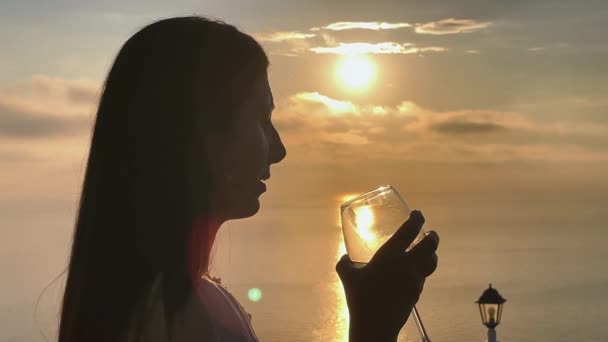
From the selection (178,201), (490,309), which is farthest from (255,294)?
(178,201)

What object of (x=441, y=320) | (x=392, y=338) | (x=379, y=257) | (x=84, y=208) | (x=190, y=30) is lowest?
(x=441, y=320)

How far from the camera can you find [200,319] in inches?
85.7

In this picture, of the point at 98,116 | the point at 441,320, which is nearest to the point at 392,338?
the point at 98,116

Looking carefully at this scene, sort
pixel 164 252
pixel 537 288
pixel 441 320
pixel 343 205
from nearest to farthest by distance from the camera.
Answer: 1. pixel 164 252
2. pixel 343 205
3. pixel 441 320
4. pixel 537 288

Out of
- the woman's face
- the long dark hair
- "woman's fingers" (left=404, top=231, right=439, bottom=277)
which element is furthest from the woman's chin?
"woman's fingers" (left=404, top=231, right=439, bottom=277)

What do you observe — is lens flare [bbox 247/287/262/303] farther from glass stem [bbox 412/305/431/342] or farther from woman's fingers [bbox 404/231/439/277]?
woman's fingers [bbox 404/231/439/277]

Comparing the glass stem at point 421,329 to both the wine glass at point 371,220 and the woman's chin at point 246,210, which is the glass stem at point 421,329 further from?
the woman's chin at point 246,210

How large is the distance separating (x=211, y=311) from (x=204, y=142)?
39 cm

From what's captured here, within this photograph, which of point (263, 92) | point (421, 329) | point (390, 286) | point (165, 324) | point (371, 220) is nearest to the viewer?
point (165, 324)

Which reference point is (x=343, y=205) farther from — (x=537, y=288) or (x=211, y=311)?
(x=537, y=288)

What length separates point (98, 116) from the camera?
2.35 meters

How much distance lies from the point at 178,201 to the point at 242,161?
7.8 inches

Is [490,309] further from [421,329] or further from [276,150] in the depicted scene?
[276,150]

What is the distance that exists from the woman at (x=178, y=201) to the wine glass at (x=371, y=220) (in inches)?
11.8
